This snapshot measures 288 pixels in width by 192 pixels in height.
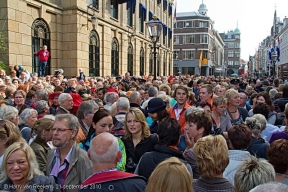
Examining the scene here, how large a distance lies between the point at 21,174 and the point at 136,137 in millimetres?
1775

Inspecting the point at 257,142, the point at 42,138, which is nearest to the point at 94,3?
the point at 42,138

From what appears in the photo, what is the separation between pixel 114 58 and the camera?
23.0m

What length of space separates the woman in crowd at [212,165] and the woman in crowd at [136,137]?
1.25 m

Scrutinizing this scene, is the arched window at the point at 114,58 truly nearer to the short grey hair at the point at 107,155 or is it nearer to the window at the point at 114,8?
the window at the point at 114,8

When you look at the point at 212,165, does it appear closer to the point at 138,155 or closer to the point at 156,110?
the point at 138,155

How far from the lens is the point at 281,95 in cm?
759

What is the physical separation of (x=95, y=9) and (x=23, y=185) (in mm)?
17729

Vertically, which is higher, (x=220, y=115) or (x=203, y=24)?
(x=203, y=24)

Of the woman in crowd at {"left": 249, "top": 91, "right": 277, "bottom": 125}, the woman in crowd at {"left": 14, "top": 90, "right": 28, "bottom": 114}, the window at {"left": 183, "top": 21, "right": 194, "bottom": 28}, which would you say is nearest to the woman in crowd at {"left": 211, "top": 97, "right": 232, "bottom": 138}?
the woman in crowd at {"left": 249, "top": 91, "right": 277, "bottom": 125}

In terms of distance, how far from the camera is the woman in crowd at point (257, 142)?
3.90 m

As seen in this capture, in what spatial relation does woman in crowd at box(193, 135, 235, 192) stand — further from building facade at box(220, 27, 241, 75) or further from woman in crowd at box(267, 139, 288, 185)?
building facade at box(220, 27, 241, 75)

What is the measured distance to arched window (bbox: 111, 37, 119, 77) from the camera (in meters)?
22.8

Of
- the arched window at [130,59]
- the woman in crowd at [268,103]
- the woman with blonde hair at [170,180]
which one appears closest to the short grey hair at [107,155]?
the woman with blonde hair at [170,180]

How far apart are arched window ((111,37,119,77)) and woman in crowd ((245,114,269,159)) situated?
61.8 ft
